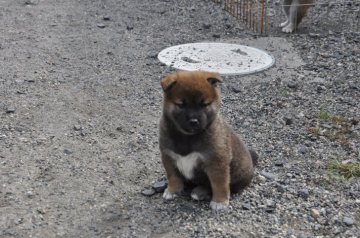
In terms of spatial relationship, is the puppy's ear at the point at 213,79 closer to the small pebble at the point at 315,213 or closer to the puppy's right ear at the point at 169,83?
the puppy's right ear at the point at 169,83

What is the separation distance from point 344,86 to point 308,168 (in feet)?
6.39

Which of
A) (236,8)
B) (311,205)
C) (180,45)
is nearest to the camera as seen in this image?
(311,205)

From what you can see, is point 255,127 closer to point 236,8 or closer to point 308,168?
point 308,168

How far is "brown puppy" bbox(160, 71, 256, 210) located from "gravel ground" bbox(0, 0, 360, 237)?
14 cm

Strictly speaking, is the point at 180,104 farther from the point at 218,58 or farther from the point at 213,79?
the point at 218,58

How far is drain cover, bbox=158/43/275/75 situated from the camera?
6312 millimetres

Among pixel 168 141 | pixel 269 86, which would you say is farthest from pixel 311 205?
pixel 269 86

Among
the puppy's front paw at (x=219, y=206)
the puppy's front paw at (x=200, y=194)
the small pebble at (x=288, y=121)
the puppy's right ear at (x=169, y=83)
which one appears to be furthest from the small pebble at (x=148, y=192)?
the small pebble at (x=288, y=121)

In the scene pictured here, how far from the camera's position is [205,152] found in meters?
3.55

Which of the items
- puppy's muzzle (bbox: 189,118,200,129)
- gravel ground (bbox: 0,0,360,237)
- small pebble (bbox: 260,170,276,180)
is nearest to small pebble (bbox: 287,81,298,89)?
gravel ground (bbox: 0,0,360,237)

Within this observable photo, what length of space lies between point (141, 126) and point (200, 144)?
5.35 feet

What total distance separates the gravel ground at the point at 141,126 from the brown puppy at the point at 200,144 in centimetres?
14

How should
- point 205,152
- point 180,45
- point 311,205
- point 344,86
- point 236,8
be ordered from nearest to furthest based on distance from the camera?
point 205,152 → point 311,205 → point 344,86 → point 180,45 → point 236,8

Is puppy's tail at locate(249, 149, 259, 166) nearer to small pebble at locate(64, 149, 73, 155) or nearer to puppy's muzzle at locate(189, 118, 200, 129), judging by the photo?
puppy's muzzle at locate(189, 118, 200, 129)
